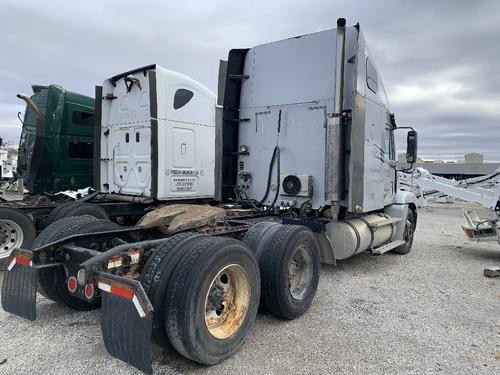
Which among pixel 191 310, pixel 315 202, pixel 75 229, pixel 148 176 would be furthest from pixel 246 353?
pixel 148 176

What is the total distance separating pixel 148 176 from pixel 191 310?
4.65m

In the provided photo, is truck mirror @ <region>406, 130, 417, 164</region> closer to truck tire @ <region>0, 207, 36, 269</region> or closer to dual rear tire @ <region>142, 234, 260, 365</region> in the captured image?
dual rear tire @ <region>142, 234, 260, 365</region>

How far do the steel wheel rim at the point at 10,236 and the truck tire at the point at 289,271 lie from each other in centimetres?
442

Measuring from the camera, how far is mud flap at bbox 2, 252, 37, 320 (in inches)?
139

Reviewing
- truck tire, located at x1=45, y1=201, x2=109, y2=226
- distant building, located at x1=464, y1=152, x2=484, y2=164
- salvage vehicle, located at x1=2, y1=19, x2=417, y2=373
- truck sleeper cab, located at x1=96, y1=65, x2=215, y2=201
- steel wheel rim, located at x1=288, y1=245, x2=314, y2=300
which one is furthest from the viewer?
distant building, located at x1=464, y1=152, x2=484, y2=164

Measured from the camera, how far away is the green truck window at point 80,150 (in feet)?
28.7

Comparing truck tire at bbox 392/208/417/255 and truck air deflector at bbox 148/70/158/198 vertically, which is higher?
truck air deflector at bbox 148/70/158/198

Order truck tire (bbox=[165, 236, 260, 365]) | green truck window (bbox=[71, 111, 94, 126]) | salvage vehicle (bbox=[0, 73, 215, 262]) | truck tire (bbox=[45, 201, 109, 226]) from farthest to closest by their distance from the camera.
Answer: green truck window (bbox=[71, 111, 94, 126])
salvage vehicle (bbox=[0, 73, 215, 262])
truck tire (bbox=[45, 201, 109, 226])
truck tire (bbox=[165, 236, 260, 365])

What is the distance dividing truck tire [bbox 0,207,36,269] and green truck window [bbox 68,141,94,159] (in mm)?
2702

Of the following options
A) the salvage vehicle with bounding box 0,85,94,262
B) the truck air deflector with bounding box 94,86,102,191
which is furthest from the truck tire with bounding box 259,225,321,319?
the salvage vehicle with bounding box 0,85,94,262

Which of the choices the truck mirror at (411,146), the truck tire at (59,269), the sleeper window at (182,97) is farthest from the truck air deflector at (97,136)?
the truck mirror at (411,146)

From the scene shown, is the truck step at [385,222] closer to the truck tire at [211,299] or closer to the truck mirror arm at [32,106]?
the truck tire at [211,299]

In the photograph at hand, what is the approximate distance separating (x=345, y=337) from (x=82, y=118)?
24.4ft

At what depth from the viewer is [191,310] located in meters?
2.99
